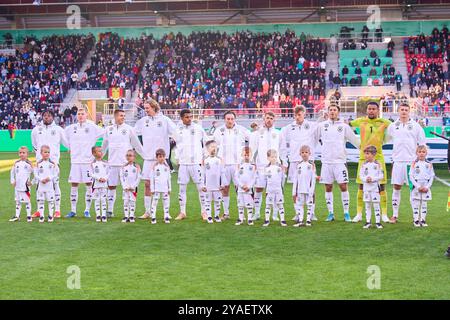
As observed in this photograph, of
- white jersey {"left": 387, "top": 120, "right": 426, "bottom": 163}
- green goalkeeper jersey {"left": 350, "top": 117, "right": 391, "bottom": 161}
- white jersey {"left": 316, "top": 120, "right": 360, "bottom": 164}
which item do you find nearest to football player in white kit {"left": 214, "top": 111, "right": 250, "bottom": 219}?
white jersey {"left": 316, "top": 120, "right": 360, "bottom": 164}

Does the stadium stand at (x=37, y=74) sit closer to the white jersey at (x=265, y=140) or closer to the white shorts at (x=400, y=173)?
the white jersey at (x=265, y=140)

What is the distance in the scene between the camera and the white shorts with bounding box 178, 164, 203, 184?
1445 cm

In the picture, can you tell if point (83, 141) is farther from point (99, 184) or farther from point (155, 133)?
point (155, 133)

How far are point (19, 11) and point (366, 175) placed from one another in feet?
137

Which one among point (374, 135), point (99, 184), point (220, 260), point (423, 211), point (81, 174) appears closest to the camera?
point (220, 260)

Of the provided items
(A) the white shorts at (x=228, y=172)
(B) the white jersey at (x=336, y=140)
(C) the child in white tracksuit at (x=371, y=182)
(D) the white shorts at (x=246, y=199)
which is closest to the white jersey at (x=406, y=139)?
(C) the child in white tracksuit at (x=371, y=182)

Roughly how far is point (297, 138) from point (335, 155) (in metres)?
0.82

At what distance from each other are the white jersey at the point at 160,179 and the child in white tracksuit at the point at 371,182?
342 cm

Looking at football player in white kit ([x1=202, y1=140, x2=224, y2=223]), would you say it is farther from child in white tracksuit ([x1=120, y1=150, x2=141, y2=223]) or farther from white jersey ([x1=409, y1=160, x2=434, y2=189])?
white jersey ([x1=409, y1=160, x2=434, y2=189])

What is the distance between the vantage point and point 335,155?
14125 mm

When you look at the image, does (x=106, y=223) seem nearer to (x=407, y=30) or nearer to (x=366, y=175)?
(x=366, y=175)

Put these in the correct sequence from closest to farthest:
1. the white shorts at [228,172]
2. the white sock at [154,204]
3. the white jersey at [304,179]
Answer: the white jersey at [304,179] < the white sock at [154,204] < the white shorts at [228,172]

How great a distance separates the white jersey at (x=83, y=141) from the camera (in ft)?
49.2

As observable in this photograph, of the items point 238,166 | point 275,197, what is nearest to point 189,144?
point 238,166
